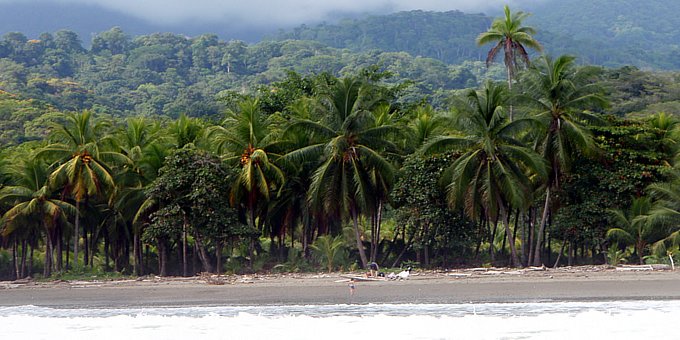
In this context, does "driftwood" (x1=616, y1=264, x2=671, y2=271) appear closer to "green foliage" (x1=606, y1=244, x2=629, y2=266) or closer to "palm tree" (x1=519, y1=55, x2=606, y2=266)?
"green foliage" (x1=606, y1=244, x2=629, y2=266)

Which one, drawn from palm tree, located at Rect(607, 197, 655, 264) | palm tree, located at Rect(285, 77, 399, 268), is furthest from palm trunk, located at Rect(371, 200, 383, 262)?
palm tree, located at Rect(607, 197, 655, 264)

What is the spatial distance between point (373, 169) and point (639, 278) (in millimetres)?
11317

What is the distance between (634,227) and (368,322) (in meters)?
14.1

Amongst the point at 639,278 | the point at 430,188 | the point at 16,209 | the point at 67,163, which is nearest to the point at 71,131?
the point at 67,163

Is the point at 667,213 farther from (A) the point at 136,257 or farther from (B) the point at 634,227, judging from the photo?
(A) the point at 136,257

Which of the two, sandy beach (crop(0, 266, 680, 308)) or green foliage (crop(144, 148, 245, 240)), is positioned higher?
green foliage (crop(144, 148, 245, 240))

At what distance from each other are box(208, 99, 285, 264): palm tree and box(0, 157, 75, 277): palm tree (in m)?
7.24

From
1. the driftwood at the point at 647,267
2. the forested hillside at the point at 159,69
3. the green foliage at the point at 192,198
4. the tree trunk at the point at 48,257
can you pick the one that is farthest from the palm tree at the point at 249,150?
the forested hillside at the point at 159,69

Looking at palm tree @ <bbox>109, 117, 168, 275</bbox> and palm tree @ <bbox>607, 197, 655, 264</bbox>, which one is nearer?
palm tree @ <bbox>607, 197, 655, 264</bbox>

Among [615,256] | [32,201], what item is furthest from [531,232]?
[32,201]

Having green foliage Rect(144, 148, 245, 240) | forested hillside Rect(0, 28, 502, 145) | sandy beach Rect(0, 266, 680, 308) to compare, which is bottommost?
sandy beach Rect(0, 266, 680, 308)

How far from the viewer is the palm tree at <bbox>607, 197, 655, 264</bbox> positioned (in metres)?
28.7

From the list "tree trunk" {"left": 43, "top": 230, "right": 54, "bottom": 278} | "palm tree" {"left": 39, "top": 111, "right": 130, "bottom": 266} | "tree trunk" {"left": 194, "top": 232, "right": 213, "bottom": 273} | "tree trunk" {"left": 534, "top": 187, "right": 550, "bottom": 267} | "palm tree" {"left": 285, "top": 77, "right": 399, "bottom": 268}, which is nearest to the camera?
"palm tree" {"left": 285, "top": 77, "right": 399, "bottom": 268}

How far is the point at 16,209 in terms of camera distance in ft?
101
